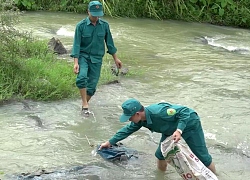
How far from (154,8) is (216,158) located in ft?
37.1

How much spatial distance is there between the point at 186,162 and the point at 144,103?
2981 mm

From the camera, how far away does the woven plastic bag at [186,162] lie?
14.0ft

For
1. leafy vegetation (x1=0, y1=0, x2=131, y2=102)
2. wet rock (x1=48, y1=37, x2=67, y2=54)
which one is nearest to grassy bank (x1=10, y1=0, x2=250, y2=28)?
wet rock (x1=48, y1=37, x2=67, y2=54)

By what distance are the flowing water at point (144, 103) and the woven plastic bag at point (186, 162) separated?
2.04 feet

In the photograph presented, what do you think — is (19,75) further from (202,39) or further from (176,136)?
(202,39)

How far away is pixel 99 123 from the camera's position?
6320 mm

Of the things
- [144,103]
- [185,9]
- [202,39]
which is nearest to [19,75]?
[144,103]

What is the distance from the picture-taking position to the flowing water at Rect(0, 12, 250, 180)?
5.05 meters

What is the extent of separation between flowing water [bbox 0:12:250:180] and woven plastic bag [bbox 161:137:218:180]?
2.04 ft

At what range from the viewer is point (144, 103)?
7.21m

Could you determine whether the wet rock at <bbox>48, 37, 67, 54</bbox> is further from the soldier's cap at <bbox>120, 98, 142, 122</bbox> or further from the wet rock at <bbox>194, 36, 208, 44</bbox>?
the soldier's cap at <bbox>120, 98, 142, 122</bbox>

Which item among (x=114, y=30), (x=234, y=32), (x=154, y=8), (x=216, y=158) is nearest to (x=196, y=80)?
(x=216, y=158)

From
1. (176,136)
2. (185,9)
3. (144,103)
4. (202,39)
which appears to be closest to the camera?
(176,136)

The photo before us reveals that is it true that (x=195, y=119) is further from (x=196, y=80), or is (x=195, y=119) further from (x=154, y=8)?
(x=154, y=8)
